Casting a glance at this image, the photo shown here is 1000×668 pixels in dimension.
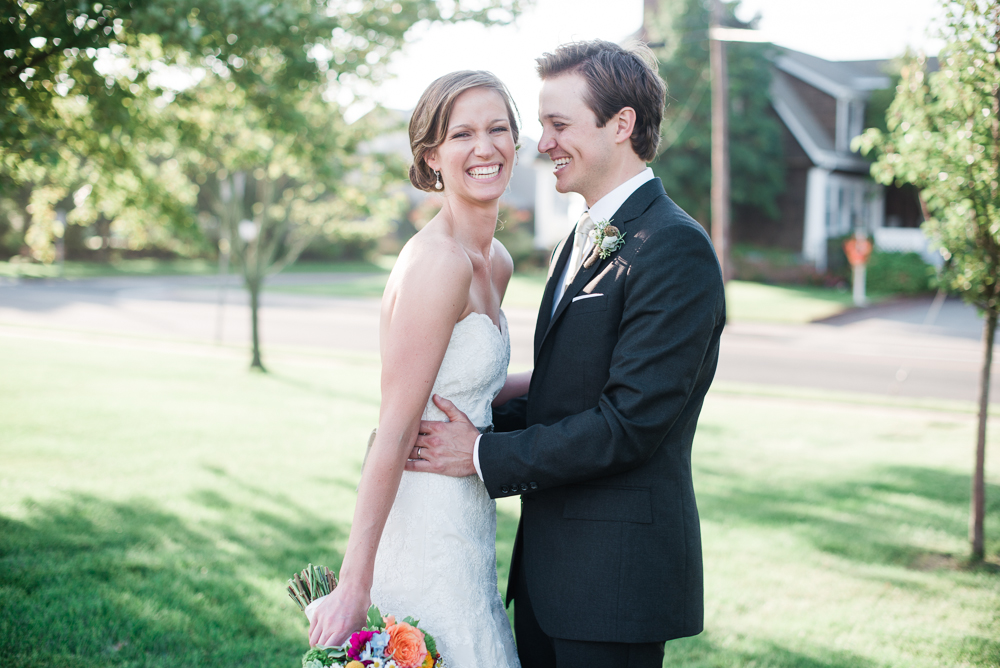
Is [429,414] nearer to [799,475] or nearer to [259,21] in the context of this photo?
[259,21]

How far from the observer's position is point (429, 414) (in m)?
2.39

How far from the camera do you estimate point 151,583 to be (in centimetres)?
427

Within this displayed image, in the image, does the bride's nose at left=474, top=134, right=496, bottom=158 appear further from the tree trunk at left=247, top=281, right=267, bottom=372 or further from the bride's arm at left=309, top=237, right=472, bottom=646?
the tree trunk at left=247, top=281, right=267, bottom=372

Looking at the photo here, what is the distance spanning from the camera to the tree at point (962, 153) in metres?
4.53

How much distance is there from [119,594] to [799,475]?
5.76 meters

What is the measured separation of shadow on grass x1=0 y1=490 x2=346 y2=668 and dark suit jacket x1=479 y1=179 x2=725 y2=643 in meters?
2.02

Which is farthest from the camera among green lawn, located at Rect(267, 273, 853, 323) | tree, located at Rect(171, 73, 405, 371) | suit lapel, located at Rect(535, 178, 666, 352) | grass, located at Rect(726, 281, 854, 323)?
green lawn, located at Rect(267, 273, 853, 323)

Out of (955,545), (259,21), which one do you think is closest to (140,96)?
(259,21)

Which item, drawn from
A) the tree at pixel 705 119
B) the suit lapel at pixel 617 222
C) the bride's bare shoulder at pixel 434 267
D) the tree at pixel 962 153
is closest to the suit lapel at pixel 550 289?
the suit lapel at pixel 617 222

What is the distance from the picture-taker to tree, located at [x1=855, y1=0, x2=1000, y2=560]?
453 cm

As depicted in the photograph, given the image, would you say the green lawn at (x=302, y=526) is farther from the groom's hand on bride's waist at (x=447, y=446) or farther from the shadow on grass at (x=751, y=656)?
the groom's hand on bride's waist at (x=447, y=446)

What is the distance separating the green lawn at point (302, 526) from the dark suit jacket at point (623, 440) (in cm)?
188

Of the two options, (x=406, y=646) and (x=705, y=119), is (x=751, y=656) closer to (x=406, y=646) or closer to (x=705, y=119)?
(x=406, y=646)

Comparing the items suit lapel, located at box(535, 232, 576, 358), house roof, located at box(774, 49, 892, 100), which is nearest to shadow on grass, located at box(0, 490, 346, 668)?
suit lapel, located at box(535, 232, 576, 358)
